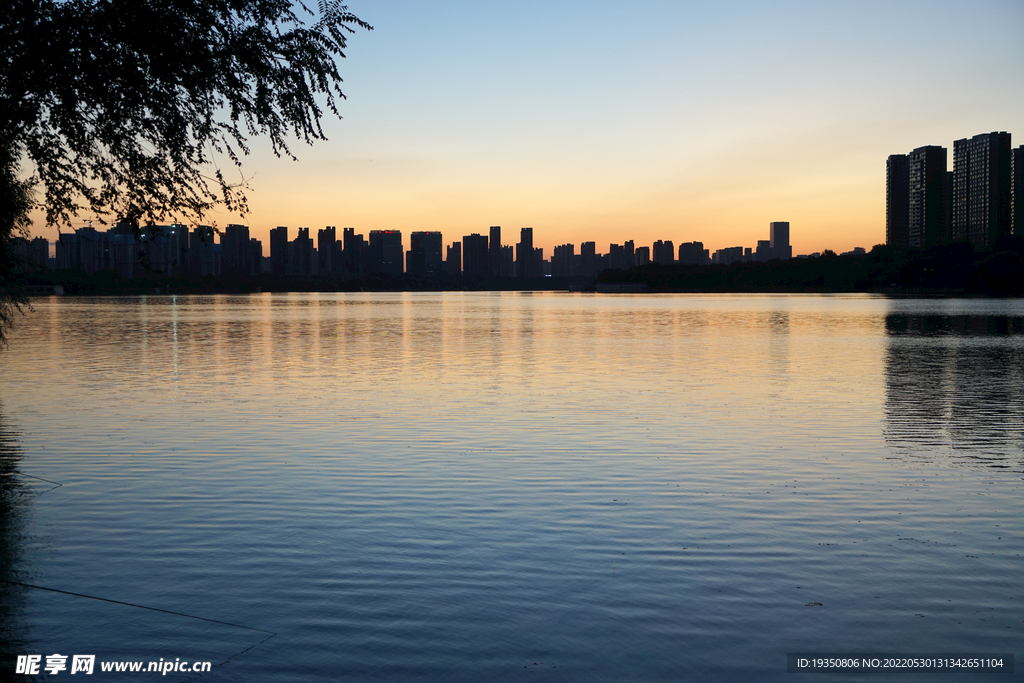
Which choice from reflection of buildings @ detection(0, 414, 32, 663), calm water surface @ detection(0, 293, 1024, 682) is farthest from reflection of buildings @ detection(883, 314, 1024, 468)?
reflection of buildings @ detection(0, 414, 32, 663)

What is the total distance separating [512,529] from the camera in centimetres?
1188

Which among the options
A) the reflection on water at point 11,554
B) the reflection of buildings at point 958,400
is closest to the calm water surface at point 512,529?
the reflection on water at point 11,554

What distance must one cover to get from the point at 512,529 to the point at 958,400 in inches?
810

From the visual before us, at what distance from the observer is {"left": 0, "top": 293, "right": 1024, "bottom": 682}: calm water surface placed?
26.3 feet

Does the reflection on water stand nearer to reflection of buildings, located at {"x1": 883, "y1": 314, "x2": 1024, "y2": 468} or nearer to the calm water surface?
the calm water surface

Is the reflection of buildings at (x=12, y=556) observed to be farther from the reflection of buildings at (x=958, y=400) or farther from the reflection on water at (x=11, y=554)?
the reflection of buildings at (x=958, y=400)

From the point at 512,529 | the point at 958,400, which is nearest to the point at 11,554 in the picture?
the point at 512,529

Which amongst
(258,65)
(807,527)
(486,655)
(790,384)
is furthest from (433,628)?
(790,384)

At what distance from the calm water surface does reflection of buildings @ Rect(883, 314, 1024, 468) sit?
0.60ft

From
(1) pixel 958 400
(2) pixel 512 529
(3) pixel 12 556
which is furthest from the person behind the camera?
(1) pixel 958 400

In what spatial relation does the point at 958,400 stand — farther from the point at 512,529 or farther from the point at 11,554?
the point at 11,554

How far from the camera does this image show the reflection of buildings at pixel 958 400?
734 inches

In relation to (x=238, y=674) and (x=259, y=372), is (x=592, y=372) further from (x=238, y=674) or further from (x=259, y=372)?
(x=238, y=674)

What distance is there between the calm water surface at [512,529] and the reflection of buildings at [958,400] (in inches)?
7.2
